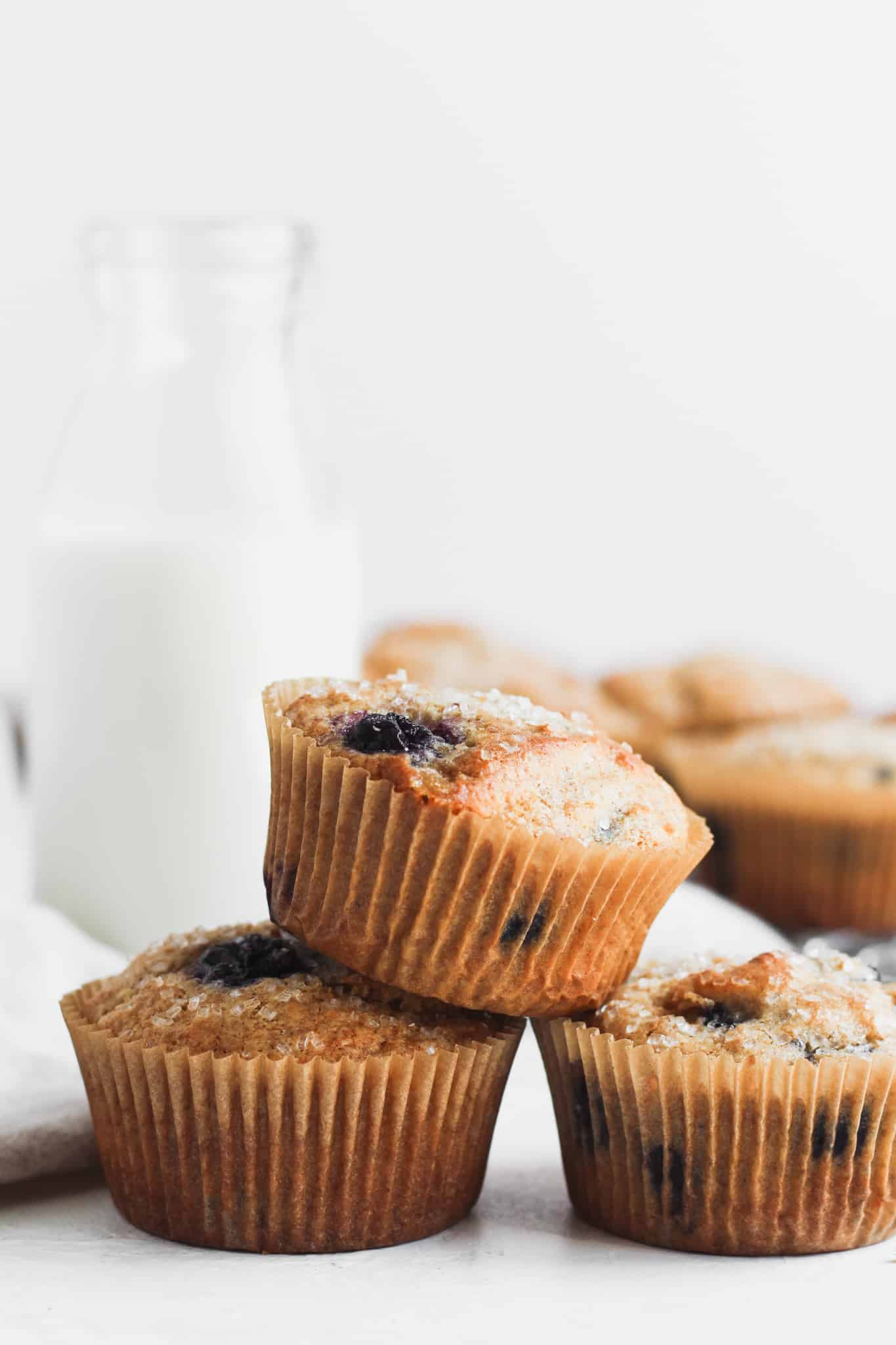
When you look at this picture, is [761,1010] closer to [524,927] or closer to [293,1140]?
[524,927]

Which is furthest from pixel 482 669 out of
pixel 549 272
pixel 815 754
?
pixel 549 272

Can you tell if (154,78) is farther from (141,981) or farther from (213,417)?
(141,981)

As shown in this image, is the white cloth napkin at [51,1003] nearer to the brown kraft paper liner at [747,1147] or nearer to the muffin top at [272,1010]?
the muffin top at [272,1010]

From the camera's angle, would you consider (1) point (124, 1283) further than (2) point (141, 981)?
No

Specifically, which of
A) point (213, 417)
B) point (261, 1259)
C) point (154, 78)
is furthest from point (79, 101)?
point (261, 1259)

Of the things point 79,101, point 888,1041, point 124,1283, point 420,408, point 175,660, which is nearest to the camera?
point 124,1283

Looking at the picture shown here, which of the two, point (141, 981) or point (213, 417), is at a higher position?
point (213, 417)

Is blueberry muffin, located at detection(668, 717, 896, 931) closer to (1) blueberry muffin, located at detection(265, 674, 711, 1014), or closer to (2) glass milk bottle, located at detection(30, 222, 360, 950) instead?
(2) glass milk bottle, located at detection(30, 222, 360, 950)
